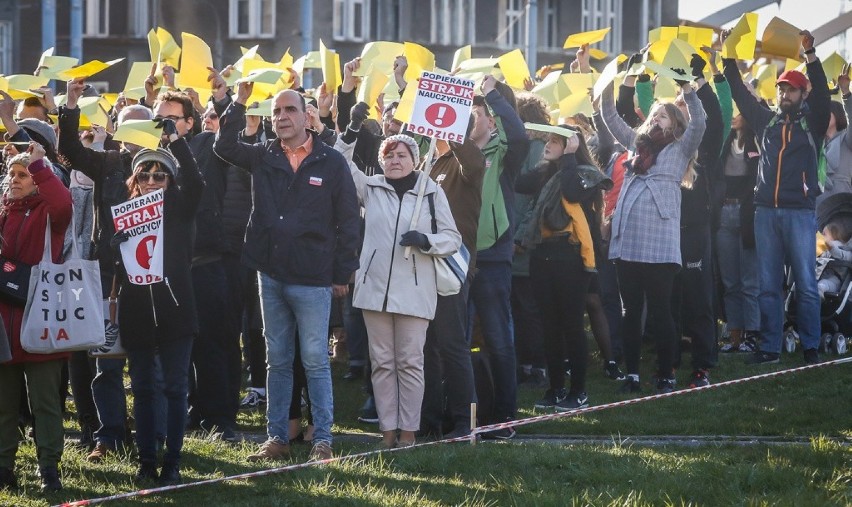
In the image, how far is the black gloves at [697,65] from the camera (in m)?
11.7

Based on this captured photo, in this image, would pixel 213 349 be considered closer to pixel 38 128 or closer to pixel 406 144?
pixel 38 128

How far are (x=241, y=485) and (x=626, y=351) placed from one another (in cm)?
422

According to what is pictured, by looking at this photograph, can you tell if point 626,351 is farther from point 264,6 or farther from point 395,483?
point 264,6

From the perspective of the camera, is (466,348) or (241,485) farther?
(466,348)

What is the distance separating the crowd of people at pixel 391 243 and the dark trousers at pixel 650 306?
2cm

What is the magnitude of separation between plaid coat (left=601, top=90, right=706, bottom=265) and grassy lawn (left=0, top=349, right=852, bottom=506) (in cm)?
142

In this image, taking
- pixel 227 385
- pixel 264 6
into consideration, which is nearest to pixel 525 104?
pixel 227 385

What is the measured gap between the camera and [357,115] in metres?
10.4

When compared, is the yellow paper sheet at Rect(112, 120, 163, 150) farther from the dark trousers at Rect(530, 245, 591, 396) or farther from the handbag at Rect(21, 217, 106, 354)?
the dark trousers at Rect(530, 245, 591, 396)

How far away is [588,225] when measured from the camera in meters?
11.5

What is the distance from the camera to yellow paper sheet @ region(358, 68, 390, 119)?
12.0 meters

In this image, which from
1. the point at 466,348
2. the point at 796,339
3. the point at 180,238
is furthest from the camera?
the point at 796,339

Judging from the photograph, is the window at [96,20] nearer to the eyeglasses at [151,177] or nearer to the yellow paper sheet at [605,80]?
the yellow paper sheet at [605,80]

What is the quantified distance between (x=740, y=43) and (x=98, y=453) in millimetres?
5920
